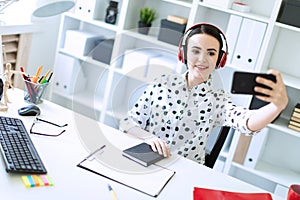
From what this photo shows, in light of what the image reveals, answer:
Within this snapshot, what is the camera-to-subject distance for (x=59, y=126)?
5.11 ft

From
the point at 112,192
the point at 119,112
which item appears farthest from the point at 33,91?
the point at 112,192

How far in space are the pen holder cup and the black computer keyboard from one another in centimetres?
22

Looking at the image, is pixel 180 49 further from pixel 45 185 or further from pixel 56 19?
pixel 56 19

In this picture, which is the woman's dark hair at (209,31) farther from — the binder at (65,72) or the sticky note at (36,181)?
the binder at (65,72)

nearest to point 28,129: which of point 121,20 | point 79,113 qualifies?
point 79,113

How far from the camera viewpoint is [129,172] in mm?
1340

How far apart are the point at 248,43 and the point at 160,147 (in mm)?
1168

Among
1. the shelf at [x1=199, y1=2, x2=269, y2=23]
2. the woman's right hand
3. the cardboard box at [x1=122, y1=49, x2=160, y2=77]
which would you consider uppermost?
the shelf at [x1=199, y1=2, x2=269, y2=23]

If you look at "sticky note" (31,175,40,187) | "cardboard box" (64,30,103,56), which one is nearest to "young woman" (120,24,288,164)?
"sticky note" (31,175,40,187)

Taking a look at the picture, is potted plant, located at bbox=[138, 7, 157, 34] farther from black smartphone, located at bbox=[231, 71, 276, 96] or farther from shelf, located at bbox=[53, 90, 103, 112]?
black smartphone, located at bbox=[231, 71, 276, 96]

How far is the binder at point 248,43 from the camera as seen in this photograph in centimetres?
239

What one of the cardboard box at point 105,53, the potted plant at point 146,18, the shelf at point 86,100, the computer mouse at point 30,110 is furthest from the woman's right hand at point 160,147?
the potted plant at point 146,18

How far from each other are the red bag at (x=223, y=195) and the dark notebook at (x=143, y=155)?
0.18m

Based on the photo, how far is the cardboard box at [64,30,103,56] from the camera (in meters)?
2.88
